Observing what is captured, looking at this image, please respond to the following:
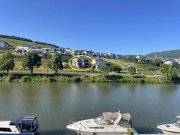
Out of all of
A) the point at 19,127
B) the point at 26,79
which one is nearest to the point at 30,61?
the point at 26,79

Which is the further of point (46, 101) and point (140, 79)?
point (140, 79)

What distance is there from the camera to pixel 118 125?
31391 millimetres

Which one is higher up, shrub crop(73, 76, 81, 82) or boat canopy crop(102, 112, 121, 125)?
shrub crop(73, 76, 81, 82)

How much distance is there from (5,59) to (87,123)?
8202 centimetres

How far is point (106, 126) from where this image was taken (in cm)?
3134

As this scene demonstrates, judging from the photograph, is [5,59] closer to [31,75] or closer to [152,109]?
[31,75]

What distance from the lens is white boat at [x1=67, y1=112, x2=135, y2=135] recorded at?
30439mm

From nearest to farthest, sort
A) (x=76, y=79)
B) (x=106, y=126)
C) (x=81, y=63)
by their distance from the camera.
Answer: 1. (x=106, y=126)
2. (x=76, y=79)
3. (x=81, y=63)

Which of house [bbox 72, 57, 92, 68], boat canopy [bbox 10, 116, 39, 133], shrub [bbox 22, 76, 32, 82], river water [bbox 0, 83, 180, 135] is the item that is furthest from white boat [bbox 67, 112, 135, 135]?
house [bbox 72, 57, 92, 68]

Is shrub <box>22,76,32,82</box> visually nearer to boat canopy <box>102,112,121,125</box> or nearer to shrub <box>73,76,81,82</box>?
shrub <box>73,76,81,82</box>

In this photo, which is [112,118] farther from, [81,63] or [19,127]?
[81,63]

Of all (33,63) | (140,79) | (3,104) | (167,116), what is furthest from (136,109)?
(33,63)

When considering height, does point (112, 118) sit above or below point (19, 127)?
above

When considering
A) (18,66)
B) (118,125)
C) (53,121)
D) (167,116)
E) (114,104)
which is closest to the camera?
(118,125)
